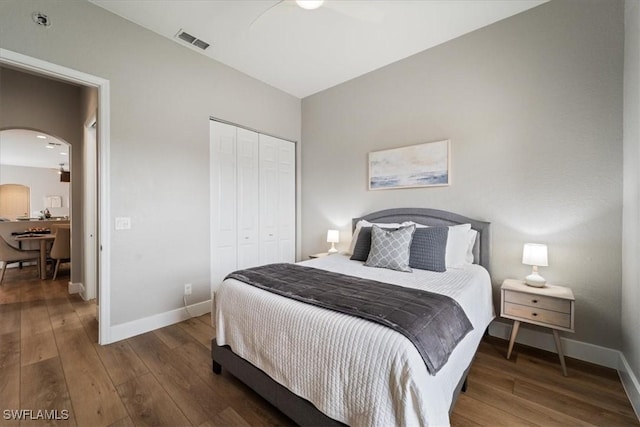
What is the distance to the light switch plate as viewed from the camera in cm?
248

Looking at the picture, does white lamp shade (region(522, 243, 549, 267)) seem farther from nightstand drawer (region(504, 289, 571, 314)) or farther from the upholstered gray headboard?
the upholstered gray headboard

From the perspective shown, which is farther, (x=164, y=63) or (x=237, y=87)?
(x=237, y=87)

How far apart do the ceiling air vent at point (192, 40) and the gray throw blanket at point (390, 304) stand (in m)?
2.60

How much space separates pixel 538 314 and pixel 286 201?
326cm

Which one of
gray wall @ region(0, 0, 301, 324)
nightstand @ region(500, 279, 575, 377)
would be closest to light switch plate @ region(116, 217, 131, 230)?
gray wall @ region(0, 0, 301, 324)

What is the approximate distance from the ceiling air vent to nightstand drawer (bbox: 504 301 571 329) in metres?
3.97

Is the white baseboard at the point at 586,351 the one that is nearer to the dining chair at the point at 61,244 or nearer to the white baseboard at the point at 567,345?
the white baseboard at the point at 567,345

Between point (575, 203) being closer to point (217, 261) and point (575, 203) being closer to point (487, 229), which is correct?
point (487, 229)

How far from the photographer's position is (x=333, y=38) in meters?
2.78

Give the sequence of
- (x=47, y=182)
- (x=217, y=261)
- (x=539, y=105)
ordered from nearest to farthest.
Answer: (x=539, y=105) → (x=217, y=261) → (x=47, y=182)

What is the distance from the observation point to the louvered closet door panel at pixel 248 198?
3516 millimetres

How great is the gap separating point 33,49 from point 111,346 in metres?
2.57

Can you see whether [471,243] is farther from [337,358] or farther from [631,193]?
[337,358]

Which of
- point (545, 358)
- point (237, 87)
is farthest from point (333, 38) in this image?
point (545, 358)
